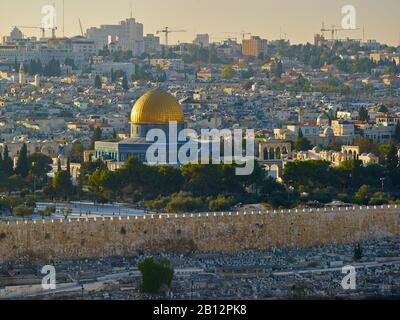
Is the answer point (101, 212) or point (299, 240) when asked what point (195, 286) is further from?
point (101, 212)

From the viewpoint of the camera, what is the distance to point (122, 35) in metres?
114

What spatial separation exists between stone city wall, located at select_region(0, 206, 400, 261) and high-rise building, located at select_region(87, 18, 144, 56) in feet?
259

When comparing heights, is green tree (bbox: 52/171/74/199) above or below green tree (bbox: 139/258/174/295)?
below

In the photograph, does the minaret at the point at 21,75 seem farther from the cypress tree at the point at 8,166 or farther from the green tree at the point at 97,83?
the cypress tree at the point at 8,166

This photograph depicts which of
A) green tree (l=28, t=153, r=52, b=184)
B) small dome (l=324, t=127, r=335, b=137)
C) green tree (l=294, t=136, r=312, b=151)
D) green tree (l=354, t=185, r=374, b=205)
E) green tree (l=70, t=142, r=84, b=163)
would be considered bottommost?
small dome (l=324, t=127, r=335, b=137)

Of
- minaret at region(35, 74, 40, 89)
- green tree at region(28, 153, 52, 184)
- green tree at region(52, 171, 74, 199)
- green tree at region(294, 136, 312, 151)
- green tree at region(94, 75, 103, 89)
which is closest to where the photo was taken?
green tree at region(52, 171, 74, 199)

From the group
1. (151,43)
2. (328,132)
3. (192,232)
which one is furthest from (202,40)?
(192,232)

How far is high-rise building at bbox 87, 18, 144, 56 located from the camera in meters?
112

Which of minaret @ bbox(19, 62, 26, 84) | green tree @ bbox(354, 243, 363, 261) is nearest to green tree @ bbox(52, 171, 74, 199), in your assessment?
green tree @ bbox(354, 243, 363, 261)

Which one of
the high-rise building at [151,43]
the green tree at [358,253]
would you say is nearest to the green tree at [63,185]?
the green tree at [358,253]

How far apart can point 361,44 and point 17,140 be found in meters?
65.9

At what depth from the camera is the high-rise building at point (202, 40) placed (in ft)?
377

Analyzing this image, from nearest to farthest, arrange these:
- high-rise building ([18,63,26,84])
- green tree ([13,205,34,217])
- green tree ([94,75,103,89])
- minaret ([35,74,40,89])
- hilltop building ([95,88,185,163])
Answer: green tree ([13,205,34,217]), hilltop building ([95,88,185,163]), minaret ([35,74,40,89]), green tree ([94,75,103,89]), high-rise building ([18,63,26,84])

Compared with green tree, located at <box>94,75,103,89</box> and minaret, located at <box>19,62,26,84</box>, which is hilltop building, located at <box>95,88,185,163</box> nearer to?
green tree, located at <box>94,75,103,89</box>
